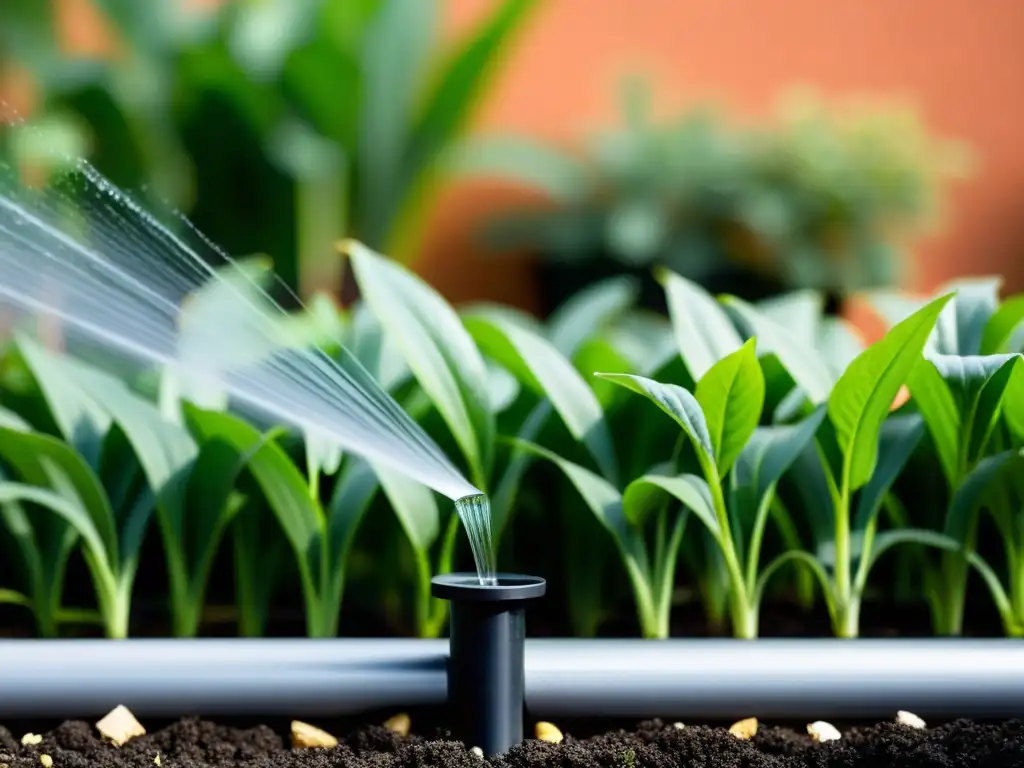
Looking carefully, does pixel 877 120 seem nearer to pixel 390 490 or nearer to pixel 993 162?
pixel 993 162

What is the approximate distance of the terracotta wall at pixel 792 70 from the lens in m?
3.15

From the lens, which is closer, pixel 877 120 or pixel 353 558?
pixel 353 558

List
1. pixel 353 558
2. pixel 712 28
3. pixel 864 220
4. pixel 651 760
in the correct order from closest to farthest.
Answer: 1. pixel 651 760
2. pixel 353 558
3. pixel 864 220
4. pixel 712 28

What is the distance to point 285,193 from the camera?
2660 millimetres

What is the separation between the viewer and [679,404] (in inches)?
23.9

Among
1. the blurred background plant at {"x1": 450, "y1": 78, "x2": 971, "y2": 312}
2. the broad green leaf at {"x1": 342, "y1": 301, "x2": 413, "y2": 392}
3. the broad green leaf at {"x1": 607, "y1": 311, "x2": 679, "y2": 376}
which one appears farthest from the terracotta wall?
the broad green leaf at {"x1": 342, "y1": 301, "x2": 413, "y2": 392}

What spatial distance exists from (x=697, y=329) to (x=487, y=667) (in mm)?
299

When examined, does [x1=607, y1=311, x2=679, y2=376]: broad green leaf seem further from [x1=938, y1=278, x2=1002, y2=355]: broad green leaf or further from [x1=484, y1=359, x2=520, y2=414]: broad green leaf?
[x1=938, y1=278, x2=1002, y2=355]: broad green leaf

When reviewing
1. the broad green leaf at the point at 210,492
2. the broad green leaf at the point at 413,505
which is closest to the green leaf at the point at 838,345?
the broad green leaf at the point at 413,505

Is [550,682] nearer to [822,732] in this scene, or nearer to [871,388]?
[822,732]

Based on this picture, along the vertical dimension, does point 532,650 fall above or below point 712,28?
below

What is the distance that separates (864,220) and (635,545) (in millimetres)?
2129

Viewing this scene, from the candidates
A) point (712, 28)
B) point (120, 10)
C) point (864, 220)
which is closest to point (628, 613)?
point (864, 220)

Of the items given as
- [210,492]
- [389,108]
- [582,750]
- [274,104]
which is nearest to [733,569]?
[582,750]
